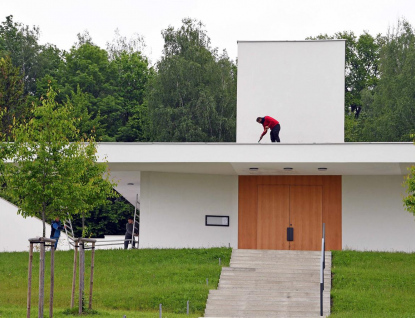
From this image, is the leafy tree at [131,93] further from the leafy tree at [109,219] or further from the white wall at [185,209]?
the white wall at [185,209]

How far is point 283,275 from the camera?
62.5 feet

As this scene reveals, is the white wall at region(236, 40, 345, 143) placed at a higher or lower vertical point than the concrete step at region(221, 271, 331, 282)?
higher

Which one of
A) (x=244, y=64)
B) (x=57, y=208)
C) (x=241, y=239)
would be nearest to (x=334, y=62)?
(x=244, y=64)

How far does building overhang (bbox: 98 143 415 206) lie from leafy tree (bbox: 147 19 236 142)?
19.0 m

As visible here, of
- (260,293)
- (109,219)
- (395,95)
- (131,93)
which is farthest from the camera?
(131,93)

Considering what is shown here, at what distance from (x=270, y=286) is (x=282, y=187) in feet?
17.3

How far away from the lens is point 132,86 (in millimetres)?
48656

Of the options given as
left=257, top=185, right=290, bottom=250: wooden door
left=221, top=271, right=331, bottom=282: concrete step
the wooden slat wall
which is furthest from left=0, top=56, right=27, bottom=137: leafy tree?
left=221, top=271, right=331, bottom=282: concrete step

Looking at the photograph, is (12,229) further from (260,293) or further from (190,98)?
(190,98)

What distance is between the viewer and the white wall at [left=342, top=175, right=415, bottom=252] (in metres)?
22.5

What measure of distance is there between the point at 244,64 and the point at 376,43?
1109 inches

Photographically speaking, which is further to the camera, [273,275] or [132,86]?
[132,86]

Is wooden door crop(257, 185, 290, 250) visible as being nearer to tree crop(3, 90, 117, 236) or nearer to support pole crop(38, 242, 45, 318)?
tree crop(3, 90, 117, 236)

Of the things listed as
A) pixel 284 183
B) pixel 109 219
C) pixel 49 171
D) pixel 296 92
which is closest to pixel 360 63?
pixel 109 219
